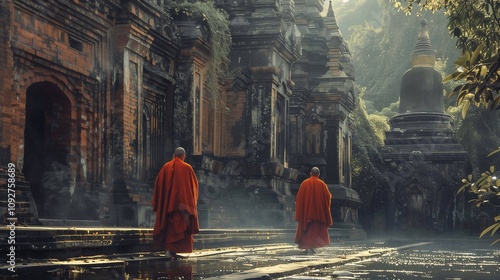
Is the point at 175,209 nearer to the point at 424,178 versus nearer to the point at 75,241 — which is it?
the point at 75,241

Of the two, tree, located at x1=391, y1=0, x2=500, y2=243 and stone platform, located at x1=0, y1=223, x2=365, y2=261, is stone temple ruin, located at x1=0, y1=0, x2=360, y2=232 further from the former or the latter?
tree, located at x1=391, y1=0, x2=500, y2=243

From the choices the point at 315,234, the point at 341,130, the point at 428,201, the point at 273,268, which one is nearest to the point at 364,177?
the point at 428,201

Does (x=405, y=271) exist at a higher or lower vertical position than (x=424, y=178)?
lower

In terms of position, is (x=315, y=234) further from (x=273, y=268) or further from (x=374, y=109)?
(x=374, y=109)

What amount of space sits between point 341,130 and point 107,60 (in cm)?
1439

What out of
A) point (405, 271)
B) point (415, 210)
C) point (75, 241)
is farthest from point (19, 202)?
point (415, 210)

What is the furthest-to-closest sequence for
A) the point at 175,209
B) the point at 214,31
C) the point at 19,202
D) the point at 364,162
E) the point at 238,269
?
the point at 364,162
the point at 214,31
the point at 175,209
the point at 19,202
the point at 238,269

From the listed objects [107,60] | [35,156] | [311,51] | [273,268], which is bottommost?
[273,268]

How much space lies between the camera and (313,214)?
16.9 m

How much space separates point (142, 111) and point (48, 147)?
2.57 m

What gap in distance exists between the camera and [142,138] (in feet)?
54.4

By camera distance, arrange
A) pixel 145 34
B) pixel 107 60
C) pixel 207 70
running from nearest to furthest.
→ pixel 107 60
pixel 145 34
pixel 207 70

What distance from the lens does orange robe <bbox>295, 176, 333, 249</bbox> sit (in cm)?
1669

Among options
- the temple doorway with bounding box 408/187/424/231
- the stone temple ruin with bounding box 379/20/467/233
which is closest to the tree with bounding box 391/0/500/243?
the stone temple ruin with bounding box 379/20/467/233
